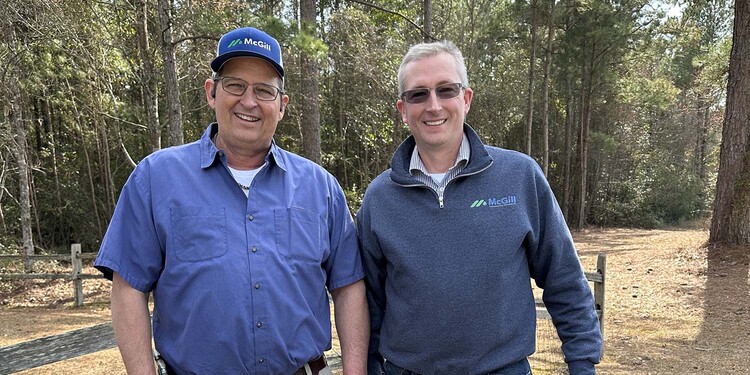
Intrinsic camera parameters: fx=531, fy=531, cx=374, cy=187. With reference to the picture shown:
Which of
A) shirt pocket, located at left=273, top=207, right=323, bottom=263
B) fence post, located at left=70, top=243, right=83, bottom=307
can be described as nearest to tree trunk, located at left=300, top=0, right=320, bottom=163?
fence post, located at left=70, top=243, right=83, bottom=307

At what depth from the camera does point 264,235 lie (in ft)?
6.37

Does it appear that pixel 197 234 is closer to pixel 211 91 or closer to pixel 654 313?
pixel 211 91

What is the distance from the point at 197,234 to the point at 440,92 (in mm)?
1062

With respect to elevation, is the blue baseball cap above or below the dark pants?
above

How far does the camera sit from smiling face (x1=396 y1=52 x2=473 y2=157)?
2.08m

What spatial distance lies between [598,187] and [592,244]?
9.40 metres

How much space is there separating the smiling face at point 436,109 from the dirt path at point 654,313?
4517 millimetres

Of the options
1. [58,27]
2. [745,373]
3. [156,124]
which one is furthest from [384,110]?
[745,373]

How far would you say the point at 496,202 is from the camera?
1986mm

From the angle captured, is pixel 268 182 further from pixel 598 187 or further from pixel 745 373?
pixel 598 187

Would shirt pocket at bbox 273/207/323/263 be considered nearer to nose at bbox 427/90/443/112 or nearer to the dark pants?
the dark pants

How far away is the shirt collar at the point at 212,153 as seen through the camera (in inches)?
78.6

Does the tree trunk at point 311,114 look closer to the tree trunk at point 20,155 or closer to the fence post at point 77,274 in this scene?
the fence post at point 77,274

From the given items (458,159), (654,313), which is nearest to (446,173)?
(458,159)
